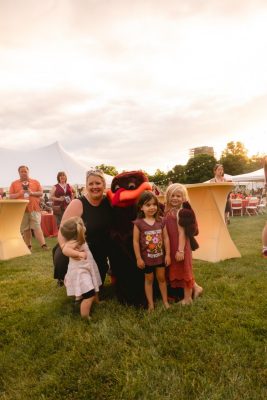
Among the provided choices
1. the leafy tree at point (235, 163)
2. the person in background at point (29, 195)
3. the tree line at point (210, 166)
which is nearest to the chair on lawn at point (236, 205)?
the person in background at point (29, 195)

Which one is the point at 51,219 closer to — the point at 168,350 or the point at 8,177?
the point at 8,177

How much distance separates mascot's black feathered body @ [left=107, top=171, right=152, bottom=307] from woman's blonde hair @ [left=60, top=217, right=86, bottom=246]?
457mm

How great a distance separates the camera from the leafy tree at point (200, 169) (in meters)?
63.7

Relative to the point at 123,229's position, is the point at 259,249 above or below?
below

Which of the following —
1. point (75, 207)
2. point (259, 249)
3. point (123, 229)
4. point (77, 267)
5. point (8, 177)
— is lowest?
point (259, 249)

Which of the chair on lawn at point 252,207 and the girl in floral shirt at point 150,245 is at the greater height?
the girl in floral shirt at point 150,245

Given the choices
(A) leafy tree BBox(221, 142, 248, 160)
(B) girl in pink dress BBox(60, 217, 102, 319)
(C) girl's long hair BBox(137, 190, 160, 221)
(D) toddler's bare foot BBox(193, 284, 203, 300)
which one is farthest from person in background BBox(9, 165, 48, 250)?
(A) leafy tree BBox(221, 142, 248, 160)

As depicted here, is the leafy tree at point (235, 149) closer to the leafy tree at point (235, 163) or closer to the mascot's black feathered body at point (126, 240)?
the leafy tree at point (235, 163)

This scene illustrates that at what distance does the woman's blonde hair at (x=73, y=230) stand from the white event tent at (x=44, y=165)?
13366 millimetres

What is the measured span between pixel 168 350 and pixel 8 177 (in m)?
15.8

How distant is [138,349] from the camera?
2428mm

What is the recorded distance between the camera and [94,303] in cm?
356

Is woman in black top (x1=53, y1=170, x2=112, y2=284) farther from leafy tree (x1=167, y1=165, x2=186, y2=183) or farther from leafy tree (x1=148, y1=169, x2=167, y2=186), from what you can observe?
leafy tree (x1=148, y1=169, x2=167, y2=186)

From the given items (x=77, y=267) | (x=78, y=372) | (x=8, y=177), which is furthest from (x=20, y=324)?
(x=8, y=177)
